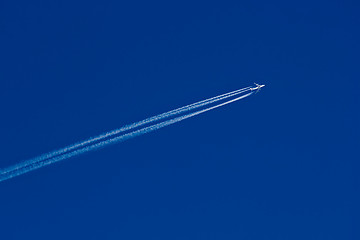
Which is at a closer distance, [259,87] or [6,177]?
[6,177]

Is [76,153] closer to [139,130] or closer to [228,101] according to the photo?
[139,130]

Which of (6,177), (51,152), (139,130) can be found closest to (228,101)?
(139,130)

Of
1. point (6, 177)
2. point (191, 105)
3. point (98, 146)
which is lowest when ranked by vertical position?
point (6, 177)

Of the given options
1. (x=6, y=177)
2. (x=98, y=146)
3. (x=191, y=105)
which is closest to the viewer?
(x=6, y=177)

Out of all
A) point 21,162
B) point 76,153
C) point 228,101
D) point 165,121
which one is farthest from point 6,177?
point 228,101

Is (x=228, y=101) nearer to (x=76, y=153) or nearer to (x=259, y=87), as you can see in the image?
(x=259, y=87)

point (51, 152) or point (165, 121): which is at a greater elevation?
point (165, 121)

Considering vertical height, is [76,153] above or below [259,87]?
below

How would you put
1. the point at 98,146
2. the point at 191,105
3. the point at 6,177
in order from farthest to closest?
the point at 191,105
the point at 98,146
the point at 6,177

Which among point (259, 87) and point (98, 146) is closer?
point (98, 146)
